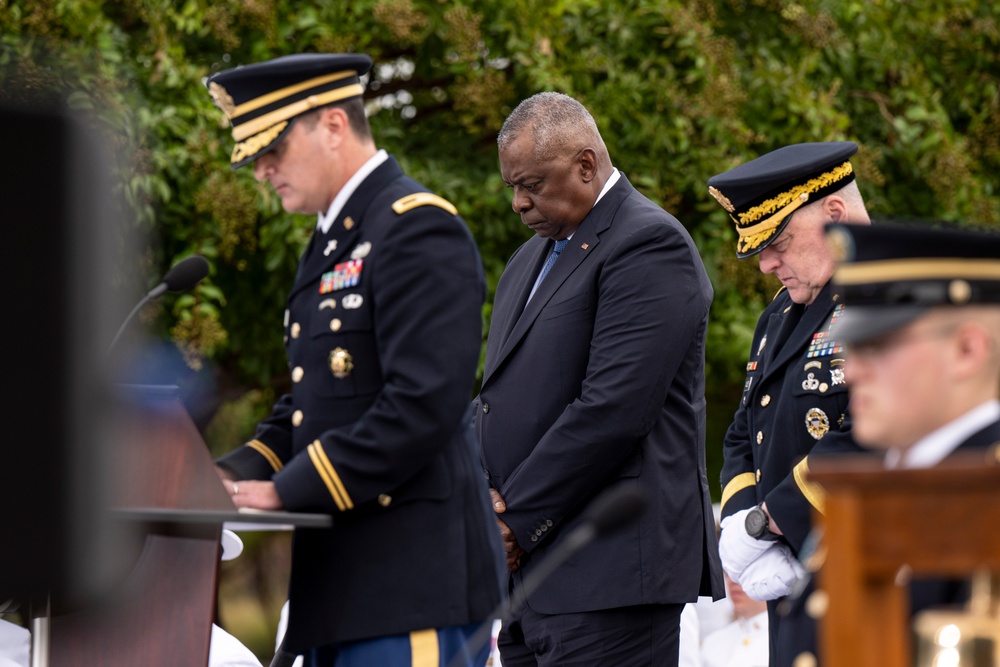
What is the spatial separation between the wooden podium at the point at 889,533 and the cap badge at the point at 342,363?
1.33 meters

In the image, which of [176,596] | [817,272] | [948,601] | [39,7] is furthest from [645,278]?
[39,7]

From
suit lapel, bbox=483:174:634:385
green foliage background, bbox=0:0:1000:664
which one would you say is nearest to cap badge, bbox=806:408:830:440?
suit lapel, bbox=483:174:634:385

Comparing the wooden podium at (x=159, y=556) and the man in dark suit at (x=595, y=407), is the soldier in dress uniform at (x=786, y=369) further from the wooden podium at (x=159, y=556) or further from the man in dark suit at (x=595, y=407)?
the wooden podium at (x=159, y=556)

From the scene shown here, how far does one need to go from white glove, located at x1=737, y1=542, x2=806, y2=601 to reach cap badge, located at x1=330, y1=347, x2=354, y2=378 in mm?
1413

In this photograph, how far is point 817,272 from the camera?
4.09 meters

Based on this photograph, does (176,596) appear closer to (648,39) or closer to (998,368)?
(998,368)

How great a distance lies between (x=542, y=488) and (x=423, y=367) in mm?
1103

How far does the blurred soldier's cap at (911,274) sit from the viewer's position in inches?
91.6

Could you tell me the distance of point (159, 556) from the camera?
9.98 ft

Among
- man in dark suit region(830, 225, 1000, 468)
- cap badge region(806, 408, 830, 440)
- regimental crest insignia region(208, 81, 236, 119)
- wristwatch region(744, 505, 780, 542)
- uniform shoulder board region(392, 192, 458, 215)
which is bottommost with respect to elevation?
wristwatch region(744, 505, 780, 542)

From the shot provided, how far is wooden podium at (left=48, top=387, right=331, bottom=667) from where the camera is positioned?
287 centimetres

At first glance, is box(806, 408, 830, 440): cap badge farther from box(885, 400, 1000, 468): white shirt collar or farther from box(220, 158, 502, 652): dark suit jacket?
box(885, 400, 1000, 468): white shirt collar

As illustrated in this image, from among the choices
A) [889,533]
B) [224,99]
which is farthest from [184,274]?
[889,533]

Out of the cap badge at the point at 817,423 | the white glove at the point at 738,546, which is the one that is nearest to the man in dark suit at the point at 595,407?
the white glove at the point at 738,546
